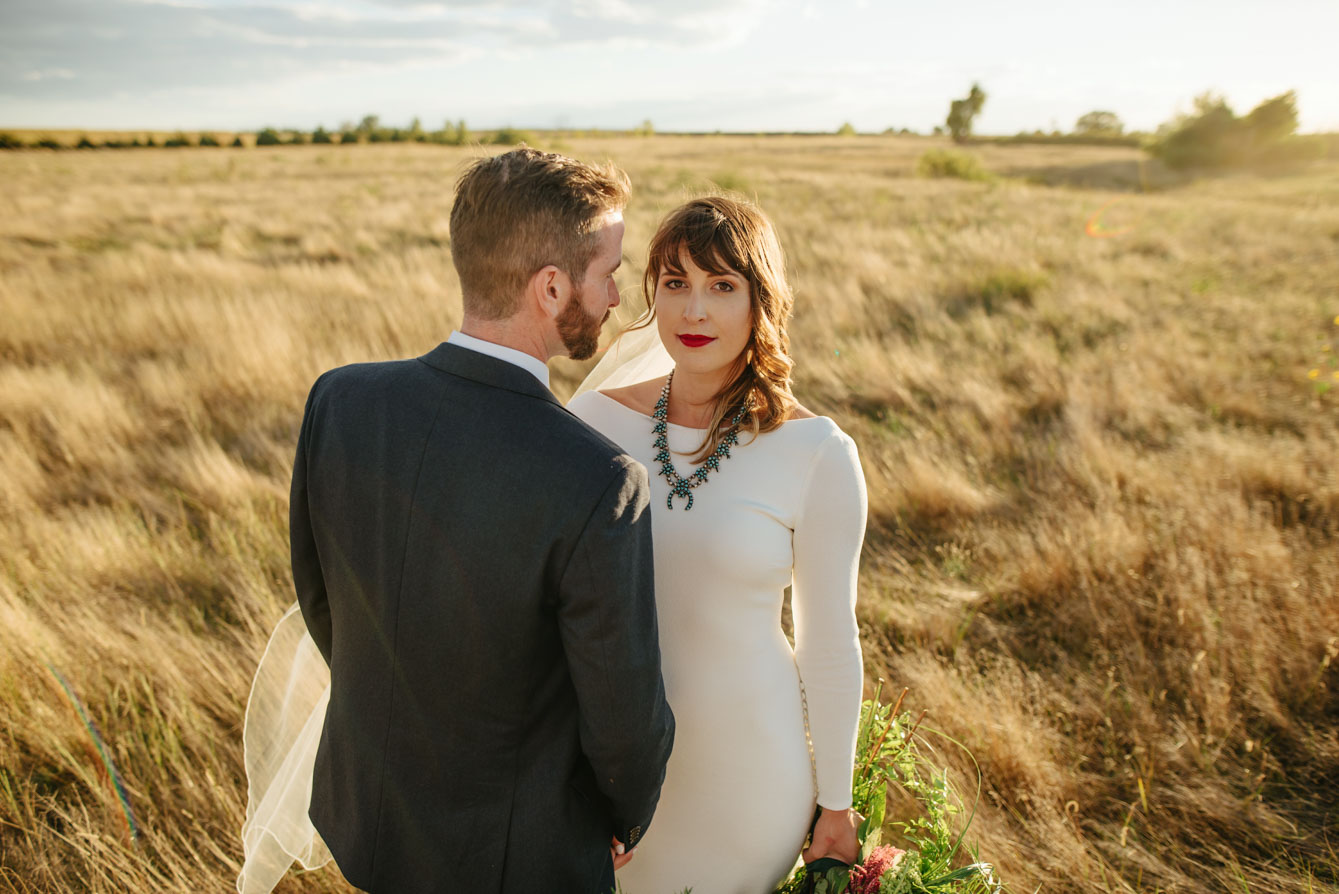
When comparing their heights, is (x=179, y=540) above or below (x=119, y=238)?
below

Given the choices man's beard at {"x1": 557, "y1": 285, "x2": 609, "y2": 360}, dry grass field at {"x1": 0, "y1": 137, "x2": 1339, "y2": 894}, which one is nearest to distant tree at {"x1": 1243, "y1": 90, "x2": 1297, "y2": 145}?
dry grass field at {"x1": 0, "y1": 137, "x2": 1339, "y2": 894}

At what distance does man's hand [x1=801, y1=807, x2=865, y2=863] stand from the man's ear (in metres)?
1.39

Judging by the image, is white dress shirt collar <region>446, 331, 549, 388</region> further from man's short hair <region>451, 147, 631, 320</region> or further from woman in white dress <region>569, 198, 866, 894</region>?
woman in white dress <region>569, 198, 866, 894</region>

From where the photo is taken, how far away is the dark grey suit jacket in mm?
1214

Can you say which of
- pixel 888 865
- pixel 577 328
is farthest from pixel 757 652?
pixel 577 328

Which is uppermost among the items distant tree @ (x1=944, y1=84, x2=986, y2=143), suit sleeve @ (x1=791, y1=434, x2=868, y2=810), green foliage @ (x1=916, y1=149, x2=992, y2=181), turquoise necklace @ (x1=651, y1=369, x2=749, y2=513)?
distant tree @ (x1=944, y1=84, x2=986, y2=143)

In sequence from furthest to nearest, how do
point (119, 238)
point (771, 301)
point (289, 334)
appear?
1. point (119, 238)
2. point (289, 334)
3. point (771, 301)

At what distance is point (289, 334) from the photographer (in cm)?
715

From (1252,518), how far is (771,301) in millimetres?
4022

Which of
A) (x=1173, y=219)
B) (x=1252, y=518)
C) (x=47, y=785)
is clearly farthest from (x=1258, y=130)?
(x=47, y=785)

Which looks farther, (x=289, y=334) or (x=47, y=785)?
(x=289, y=334)

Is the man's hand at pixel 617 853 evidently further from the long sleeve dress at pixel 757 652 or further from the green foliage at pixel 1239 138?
the green foliage at pixel 1239 138

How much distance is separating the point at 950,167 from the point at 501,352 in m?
32.7

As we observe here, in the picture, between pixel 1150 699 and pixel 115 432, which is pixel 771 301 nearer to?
pixel 1150 699
